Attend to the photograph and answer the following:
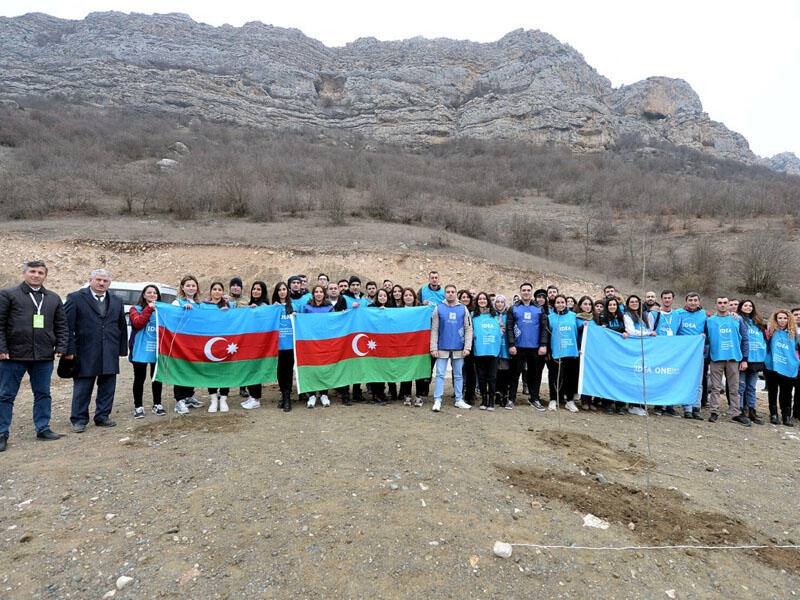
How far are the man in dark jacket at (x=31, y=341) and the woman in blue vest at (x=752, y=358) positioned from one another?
1028 cm

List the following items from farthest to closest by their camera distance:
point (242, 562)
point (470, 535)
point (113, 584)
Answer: point (470, 535) < point (242, 562) < point (113, 584)

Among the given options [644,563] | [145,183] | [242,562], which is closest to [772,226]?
[644,563]

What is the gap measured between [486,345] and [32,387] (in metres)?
6.08

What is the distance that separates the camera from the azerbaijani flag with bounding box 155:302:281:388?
605cm

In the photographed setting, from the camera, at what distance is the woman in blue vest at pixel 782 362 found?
6.83 metres

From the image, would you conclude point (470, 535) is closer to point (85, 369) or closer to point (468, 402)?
point (468, 402)

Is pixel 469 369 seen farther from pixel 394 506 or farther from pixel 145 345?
pixel 145 345

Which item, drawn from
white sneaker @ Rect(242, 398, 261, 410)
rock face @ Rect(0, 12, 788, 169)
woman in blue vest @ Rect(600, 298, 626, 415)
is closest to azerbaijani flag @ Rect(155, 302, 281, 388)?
white sneaker @ Rect(242, 398, 261, 410)

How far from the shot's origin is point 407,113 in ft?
234

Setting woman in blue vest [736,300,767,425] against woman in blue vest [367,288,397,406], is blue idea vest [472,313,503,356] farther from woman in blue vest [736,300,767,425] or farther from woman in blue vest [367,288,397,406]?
woman in blue vest [736,300,767,425]

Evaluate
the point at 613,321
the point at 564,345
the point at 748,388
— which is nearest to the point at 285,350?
the point at 564,345

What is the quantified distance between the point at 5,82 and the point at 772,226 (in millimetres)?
95865

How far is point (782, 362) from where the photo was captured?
22.4 ft

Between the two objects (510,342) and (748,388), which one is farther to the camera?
(748,388)
